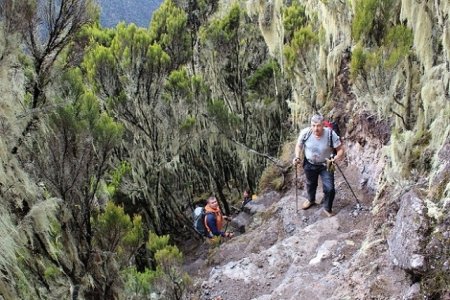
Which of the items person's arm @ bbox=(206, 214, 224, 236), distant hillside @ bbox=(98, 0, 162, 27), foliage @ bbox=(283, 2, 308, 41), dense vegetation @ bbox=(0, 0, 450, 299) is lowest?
person's arm @ bbox=(206, 214, 224, 236)

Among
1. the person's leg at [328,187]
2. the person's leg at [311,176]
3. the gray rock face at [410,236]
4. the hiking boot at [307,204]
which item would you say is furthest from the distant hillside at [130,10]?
the gray rock face at [410,236]

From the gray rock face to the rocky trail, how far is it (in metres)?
0.39

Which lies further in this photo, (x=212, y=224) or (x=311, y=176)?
(x=212, y=224)

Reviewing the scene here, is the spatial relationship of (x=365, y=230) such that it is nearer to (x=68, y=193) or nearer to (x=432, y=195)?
(x=432, y=195)

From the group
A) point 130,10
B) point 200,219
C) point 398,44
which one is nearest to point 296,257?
point 398,44

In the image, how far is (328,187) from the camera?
293 inches

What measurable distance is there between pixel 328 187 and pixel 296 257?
3.66ft

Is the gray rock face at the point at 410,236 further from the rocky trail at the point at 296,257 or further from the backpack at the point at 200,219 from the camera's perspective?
the backpack at the point at 200,219

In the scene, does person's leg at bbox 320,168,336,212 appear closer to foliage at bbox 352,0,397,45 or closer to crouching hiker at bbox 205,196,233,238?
foliage at bbox 352,0,397,45

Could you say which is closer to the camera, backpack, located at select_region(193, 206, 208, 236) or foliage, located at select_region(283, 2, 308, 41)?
backpack, located at select_region(193, 206, 208, 236)

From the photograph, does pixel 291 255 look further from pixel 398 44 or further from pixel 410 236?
pixel 398 44

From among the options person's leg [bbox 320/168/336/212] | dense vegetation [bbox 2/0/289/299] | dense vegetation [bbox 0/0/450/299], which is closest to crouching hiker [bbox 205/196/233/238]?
dense vegetation [bbox 2/0/289/299]

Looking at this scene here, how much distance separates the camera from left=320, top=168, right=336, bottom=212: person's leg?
24.0 ft

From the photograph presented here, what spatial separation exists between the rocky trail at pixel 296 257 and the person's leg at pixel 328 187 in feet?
0.61
